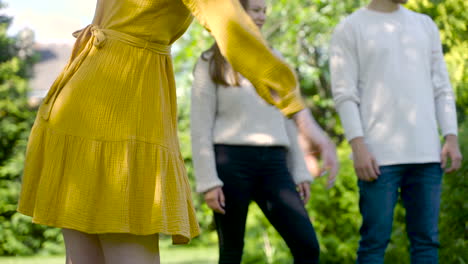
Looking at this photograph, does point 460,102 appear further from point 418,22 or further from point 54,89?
point 54,89

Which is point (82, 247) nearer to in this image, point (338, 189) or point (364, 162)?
point (364, 162)

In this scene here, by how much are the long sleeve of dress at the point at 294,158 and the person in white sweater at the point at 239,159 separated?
0.30 ft

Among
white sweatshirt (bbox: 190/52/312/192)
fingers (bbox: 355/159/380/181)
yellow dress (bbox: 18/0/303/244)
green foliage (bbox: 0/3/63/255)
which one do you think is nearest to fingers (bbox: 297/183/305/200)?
white sweatshirt (bbox: 190/52/312/192)


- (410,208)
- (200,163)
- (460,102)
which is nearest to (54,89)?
(200,163)

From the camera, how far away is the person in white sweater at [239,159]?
364cm

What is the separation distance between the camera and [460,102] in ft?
→ 23.7

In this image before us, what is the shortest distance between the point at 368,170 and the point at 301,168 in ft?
1.41

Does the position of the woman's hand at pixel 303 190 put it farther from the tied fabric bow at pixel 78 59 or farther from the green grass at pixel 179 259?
the green grass at pixel 179 259

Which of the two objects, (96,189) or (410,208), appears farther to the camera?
(410,208)

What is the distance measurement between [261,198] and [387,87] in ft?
2.96

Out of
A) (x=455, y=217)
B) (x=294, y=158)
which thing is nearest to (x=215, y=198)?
(x=294, y=158)

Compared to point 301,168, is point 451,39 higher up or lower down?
higher up

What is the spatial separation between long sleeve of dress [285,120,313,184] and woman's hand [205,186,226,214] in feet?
1.60

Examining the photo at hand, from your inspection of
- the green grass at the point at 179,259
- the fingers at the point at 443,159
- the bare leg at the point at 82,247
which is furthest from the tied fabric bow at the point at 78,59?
the green grass at the point at 179,259
